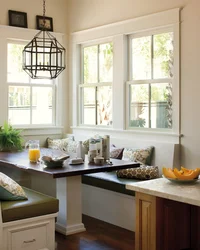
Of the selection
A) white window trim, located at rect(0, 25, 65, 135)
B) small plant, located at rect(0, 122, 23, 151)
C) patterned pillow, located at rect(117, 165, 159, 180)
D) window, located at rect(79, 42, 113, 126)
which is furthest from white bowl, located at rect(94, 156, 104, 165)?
white window trim, located at rect(0, 25, 65, 135)

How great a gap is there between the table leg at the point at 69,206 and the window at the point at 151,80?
60.5 inches

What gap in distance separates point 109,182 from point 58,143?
174 cm

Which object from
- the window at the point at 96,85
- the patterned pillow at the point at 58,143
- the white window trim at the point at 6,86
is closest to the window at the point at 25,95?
the white window trim at the point at 6,86

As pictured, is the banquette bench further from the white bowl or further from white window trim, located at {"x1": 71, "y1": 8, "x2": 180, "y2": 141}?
the white bowl

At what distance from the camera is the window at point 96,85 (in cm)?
600

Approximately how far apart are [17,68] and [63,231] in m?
2.84

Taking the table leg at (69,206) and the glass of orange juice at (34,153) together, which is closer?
the table leg at (69,206)

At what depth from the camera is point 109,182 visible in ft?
15.4

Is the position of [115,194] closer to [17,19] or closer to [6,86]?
[6,86]

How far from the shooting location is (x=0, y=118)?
6004 mm

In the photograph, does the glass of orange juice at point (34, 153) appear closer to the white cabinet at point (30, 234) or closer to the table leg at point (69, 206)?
the table leg at point (69, 206)

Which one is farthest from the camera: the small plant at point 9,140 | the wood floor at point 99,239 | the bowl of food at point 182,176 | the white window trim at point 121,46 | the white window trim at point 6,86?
the white window trim at point 6,86

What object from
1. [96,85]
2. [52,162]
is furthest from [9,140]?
[52,162]

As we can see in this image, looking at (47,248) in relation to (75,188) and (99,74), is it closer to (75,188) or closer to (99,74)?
(75,188)
